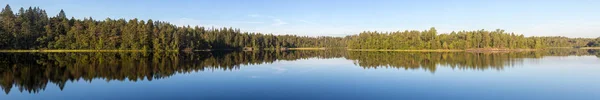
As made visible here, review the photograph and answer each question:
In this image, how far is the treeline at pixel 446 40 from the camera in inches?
5182

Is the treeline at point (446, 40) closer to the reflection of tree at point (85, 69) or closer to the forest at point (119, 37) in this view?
the forest at point (119, 37)

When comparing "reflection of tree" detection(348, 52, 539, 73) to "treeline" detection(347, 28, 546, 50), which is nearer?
"reflection of tree" detection(348, 52, 539, 73)

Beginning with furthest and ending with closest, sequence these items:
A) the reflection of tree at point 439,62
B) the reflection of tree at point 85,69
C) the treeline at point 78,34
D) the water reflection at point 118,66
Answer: the treeline at point 78,34
the reflection of tree at point 439,62
the water reflection at point 118,66
the reflection of tree at point 85,69

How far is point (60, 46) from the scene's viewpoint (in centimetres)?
9712

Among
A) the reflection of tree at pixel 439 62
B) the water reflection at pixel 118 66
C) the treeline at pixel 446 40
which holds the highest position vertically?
the treeline at pixel 446 40

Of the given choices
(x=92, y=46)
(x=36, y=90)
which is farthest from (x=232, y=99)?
(x=92, y=46)

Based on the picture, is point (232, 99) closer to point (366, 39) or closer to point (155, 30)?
point (155, 30)

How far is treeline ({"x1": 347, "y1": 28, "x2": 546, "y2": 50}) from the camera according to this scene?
131625 millimetres

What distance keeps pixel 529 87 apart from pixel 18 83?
97.1 ft

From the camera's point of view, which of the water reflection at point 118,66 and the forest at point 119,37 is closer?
the water reflection at point 118,66

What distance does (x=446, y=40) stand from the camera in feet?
452

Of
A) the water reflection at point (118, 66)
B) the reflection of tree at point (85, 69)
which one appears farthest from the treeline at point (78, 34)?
the reflection of tree at point (85, 69)

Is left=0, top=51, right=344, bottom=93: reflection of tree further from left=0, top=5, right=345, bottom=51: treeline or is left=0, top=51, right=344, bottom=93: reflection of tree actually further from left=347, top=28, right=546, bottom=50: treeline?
left=347, top=28, right=546, bottom=50: treeline

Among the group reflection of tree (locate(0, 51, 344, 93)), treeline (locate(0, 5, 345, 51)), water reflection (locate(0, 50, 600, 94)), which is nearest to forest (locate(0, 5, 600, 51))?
treeline (locate(0, 5, 345, 51))
